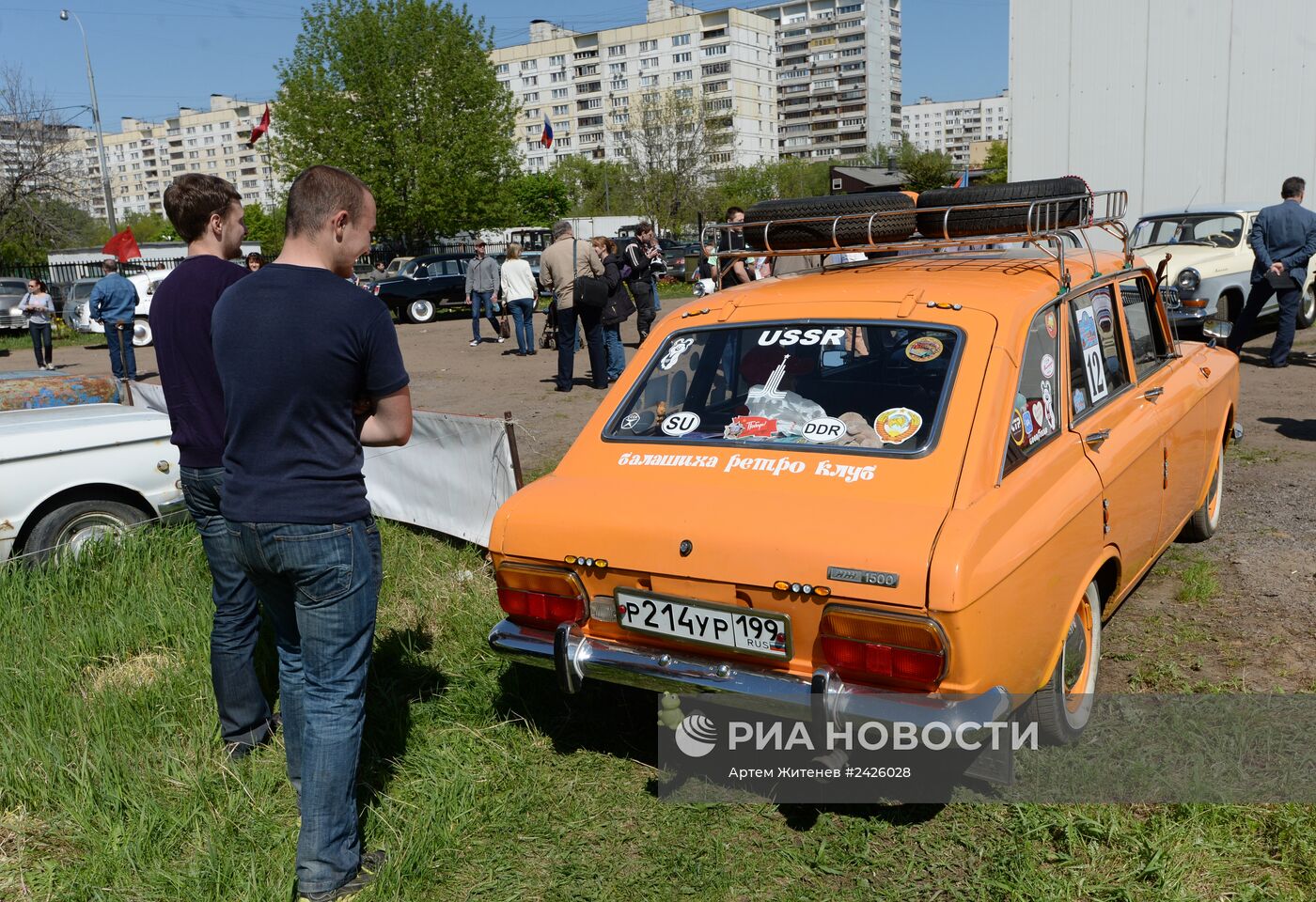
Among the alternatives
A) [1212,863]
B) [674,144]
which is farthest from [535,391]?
[674,144]

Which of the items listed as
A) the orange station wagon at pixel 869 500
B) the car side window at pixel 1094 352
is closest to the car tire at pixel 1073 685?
the orange station wagon at pixel 869 500

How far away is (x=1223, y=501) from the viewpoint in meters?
6.31

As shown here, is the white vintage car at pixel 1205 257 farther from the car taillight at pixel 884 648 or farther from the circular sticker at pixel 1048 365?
the car taillight at pixel 884 648

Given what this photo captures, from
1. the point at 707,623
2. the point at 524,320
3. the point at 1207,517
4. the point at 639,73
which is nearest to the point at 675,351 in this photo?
the point at 707,623

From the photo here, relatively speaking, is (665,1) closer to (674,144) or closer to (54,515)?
(674,144)

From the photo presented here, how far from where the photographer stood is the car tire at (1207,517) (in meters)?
5.45

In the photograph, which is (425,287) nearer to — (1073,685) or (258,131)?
(258,131)

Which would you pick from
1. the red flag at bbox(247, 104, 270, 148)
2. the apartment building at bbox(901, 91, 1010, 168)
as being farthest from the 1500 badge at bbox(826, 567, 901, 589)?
the apartment building at bbox(901, 91, 1010, 168)

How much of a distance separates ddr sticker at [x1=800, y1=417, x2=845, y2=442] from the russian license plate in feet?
2.48

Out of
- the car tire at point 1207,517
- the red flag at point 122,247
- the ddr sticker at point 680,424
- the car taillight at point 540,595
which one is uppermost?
the red flag at point 122,247

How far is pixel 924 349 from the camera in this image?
3.53 meters

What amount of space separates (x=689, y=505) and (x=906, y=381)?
2.80ft

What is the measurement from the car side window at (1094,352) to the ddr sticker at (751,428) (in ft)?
3.59

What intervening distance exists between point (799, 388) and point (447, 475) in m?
2.95
